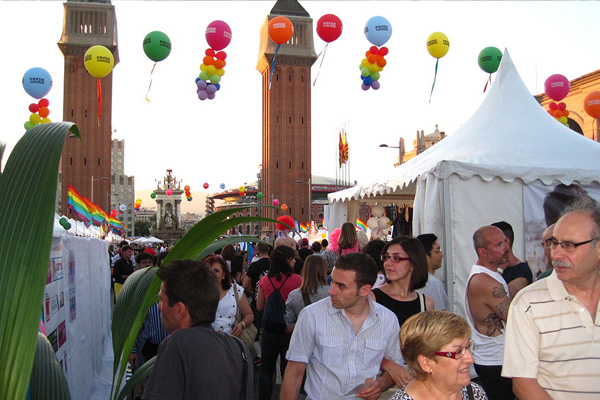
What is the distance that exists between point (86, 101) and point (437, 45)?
56.0m

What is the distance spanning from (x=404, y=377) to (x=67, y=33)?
209 ft

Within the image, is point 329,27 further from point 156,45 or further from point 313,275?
point 313,275

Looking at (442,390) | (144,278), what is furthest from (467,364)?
(144,278)

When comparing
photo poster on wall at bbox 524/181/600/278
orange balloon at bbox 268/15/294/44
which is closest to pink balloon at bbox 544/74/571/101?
photo poster on wall at bbox 524/181/600/278

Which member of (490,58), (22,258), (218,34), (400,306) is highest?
(218,34)

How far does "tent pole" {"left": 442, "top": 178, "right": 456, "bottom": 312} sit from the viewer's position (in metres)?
7.11

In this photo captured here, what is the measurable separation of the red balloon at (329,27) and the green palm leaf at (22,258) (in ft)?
42.6

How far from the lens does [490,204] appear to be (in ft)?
24.1

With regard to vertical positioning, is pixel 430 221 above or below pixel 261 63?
below

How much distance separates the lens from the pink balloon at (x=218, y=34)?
14.6m

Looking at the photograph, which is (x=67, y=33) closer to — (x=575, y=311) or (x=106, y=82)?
(x=106, y=82)

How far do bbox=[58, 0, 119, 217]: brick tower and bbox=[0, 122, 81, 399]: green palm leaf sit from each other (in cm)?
6051

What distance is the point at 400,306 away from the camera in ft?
12.3

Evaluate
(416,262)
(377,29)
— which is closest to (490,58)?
(377,29)
